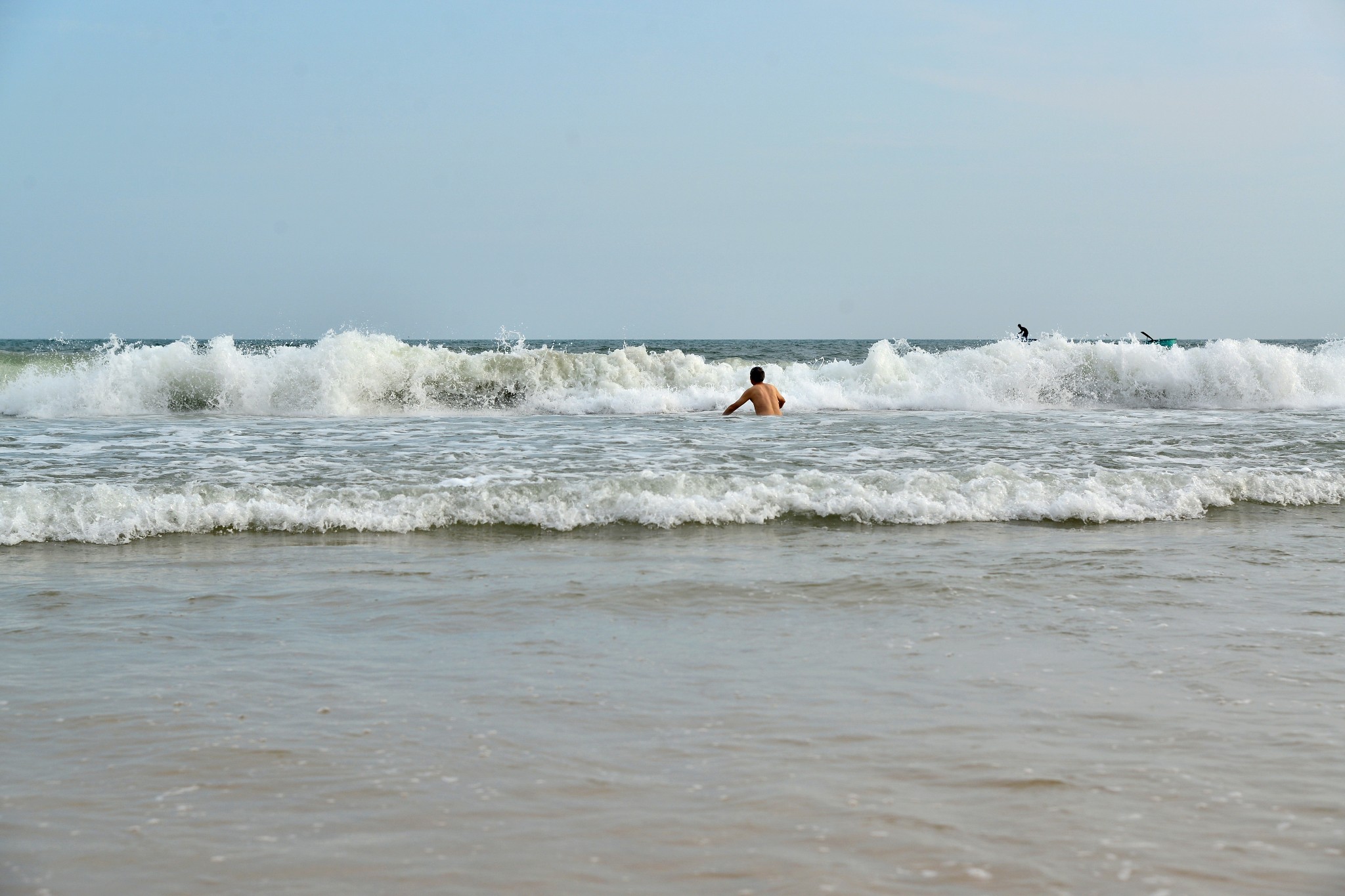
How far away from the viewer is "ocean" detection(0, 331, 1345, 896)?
2.85m

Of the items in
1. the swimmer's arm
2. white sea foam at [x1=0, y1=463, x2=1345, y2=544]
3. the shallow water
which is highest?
the swimmer's arm

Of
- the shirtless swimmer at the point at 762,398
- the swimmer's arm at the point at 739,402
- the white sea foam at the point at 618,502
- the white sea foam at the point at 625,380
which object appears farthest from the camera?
the white sea foam at the point at 625,380

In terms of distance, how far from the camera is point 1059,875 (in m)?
2.70

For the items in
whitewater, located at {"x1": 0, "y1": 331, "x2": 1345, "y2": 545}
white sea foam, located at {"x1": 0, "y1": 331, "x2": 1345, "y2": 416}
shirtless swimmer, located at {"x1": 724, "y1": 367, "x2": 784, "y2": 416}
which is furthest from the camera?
white sea foam, located at {"x1": 0, "y1": 331, "x2": 1345, "y2": 416}

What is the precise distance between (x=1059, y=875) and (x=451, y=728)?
1.98 metres

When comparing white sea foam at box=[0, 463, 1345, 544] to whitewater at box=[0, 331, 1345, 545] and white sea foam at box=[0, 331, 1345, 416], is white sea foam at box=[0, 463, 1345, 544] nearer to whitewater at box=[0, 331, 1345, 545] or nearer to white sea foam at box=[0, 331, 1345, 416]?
whitewater at box=[0, 331, 1345, 545]

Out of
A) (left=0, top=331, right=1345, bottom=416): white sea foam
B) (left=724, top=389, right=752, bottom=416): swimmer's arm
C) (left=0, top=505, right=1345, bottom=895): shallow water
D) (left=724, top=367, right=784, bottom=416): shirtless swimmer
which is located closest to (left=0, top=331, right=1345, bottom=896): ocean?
(left=0, top=505, right=1345, bottom=895): shallow water

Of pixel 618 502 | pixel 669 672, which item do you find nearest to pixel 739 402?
pixel 618 502

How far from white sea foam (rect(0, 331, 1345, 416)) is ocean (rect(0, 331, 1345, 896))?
7620 millimetres

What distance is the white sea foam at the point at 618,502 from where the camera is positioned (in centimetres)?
777

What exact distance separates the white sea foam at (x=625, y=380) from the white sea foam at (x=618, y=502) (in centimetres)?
1023

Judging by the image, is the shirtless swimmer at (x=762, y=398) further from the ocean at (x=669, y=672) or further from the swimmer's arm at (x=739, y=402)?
the ocean at (x=669, y=672)

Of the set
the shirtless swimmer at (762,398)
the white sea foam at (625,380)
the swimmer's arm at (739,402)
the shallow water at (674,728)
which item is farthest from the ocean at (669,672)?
the white sea foam at (625,380)

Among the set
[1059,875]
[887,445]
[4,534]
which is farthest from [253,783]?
[887,445]
